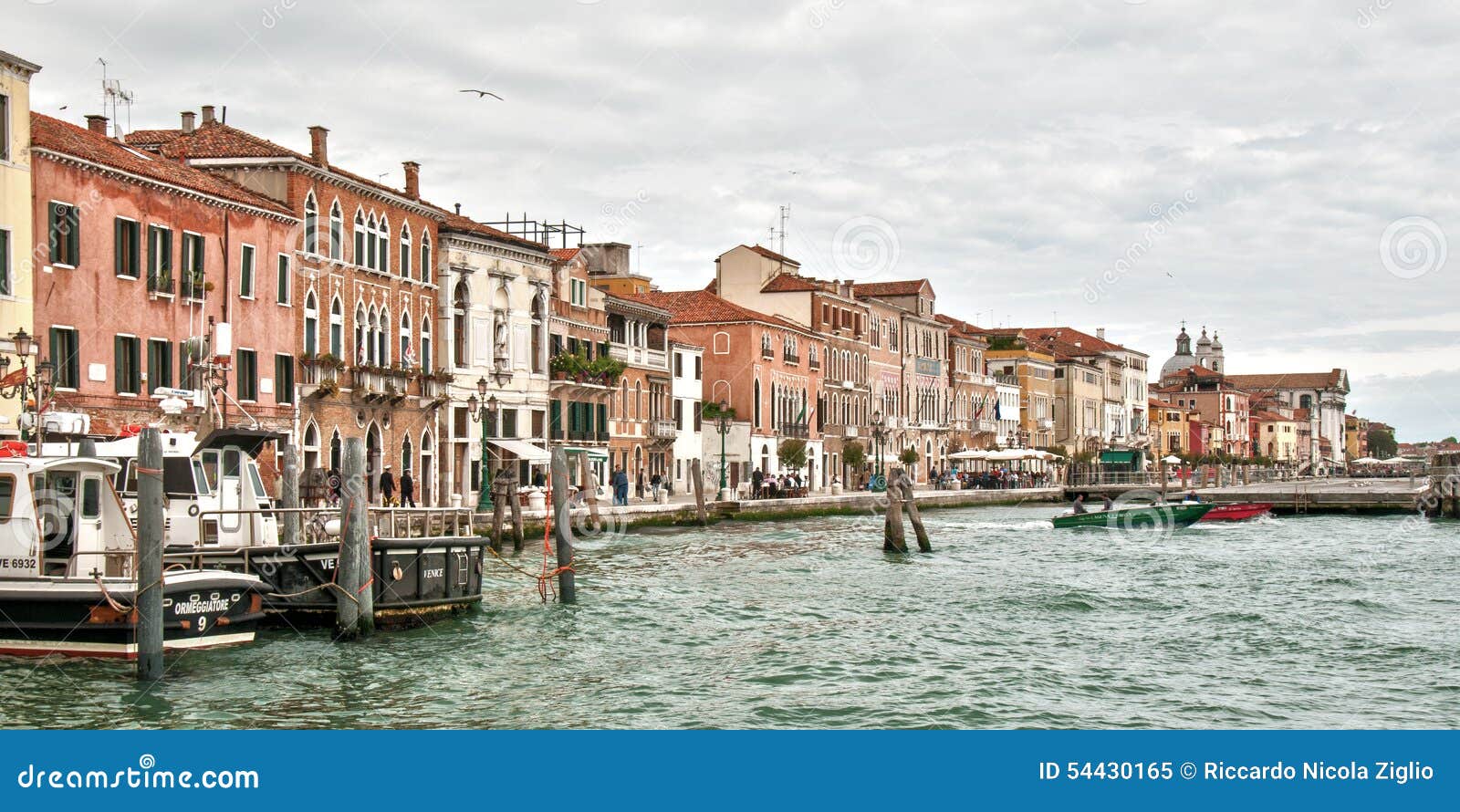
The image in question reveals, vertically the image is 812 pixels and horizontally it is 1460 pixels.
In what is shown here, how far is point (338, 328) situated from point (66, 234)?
Answer: 30.2 feet

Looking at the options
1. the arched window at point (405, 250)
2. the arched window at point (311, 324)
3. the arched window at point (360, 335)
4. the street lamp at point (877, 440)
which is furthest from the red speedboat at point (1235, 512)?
the arched window at point (311, 324)

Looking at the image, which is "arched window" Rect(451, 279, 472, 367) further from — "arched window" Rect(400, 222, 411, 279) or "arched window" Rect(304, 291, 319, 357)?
"arched window" Rect(304, 291, 319, 357)

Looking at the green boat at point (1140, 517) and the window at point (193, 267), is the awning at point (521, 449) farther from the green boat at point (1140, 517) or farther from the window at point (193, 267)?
the green boat at point (1140, 517)

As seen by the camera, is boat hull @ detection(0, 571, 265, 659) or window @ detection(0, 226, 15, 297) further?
window @ detection(0, 226, 15, 297)

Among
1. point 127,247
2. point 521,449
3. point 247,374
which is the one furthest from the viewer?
point 521,449

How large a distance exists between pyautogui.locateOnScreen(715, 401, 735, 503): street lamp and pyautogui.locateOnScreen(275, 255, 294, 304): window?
15.9 metres

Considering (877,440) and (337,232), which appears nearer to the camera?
(337,232)

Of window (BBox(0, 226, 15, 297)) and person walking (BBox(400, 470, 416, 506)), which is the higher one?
window (BBox(0, 226, 15, 297))

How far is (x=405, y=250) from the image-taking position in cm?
3747

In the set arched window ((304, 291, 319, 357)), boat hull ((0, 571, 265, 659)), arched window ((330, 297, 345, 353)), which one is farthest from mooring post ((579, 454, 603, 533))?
boat hull ((0, 571, 265, 659))

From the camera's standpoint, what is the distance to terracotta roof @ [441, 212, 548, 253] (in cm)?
3962

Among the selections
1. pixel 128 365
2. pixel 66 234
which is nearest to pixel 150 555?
pixel 66 234

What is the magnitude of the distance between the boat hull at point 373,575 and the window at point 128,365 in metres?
10.3

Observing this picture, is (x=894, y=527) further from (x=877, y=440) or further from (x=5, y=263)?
(x=877, y=440)
